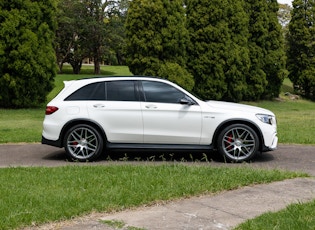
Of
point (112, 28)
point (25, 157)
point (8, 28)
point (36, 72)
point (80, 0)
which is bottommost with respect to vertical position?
point (25, 157)

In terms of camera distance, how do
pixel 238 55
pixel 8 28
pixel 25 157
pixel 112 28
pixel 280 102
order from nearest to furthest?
1. pixel 25 157
2. pixel 8 28
3. pixel 238 55
4. pixel 280 102
5. pixel 112 28

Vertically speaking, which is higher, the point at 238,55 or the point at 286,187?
the point at 238,55

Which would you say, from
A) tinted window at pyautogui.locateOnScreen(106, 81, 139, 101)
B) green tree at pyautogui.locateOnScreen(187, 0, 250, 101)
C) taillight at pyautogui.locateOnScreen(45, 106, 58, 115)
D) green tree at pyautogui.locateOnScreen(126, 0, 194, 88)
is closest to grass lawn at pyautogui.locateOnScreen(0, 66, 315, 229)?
taillight at pyautogui.locateOnScreen(45, 106, 58, 115)

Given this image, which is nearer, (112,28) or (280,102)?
(280,102)

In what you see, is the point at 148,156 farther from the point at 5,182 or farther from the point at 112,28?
the point at 112,28

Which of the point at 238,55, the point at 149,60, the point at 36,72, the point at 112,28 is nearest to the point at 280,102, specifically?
the point at 238,55

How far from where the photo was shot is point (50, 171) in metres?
6.58

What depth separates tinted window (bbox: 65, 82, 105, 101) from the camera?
8.11 metres

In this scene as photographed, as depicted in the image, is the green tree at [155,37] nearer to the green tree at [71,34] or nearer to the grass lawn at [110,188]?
the grass lawn at [110,188]

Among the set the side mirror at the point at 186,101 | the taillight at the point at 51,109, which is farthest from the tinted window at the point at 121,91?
the taillight at the point at 51,109

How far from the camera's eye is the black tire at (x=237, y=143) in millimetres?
7805

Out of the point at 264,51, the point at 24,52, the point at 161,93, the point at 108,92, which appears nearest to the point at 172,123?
the point at 161,93

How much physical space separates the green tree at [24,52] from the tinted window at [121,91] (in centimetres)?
1144

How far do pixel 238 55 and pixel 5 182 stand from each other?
21.6 metres
